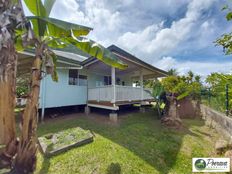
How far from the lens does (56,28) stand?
14.1 ft

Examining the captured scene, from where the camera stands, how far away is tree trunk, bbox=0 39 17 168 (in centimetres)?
328

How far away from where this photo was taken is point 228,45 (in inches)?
96.1

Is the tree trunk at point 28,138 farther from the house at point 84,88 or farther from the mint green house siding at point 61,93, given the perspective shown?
the mint green house siding at point 61,93

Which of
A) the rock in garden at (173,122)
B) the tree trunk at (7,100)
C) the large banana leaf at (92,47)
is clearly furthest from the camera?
the rock in garden at (173,122)

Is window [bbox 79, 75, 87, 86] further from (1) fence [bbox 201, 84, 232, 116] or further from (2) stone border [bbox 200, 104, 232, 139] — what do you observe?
(2) stone border [bbox 200, 104, 232, 139]

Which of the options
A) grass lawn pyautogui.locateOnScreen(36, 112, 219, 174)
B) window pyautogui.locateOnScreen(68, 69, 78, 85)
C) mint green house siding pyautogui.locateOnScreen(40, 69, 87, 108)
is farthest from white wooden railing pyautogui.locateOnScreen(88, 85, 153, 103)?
grass lawn pyautogui.locateOnScreen(36, 112, 219, 174)

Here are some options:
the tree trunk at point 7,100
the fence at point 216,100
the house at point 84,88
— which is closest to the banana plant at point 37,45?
the tree trunk at point 7,100

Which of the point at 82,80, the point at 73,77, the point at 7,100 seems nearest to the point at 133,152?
the point at 7,100

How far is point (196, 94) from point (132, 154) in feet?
32.1

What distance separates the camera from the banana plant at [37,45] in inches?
146

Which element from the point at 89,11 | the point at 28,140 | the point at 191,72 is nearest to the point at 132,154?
the point at 28,140

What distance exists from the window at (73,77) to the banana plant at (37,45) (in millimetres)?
6108

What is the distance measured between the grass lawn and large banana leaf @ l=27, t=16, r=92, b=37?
4.05 m

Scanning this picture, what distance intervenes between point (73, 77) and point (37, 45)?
23.4 feet
